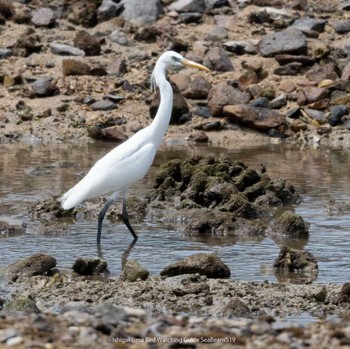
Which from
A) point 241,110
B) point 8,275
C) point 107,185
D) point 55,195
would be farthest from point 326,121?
point 8,275

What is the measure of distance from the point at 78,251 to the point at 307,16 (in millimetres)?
15439

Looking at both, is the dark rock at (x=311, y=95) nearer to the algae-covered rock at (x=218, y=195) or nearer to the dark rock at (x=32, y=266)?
the algae-covered rock at (x=218, y=195)

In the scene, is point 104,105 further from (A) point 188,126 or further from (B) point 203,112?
(B) point 203,112

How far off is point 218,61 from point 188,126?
245 cm

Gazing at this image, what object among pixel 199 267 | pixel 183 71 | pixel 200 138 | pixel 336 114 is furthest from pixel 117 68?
pixel 199 267

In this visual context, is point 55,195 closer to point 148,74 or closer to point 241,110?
point 241,110

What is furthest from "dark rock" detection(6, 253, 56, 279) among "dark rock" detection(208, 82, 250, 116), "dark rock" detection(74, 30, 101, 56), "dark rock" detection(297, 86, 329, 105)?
"dark rock" detection(74, 30, 101, 56)

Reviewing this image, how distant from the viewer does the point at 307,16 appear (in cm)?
2616

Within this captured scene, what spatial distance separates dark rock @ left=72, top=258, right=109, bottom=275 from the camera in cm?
1070

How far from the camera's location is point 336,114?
21453mm

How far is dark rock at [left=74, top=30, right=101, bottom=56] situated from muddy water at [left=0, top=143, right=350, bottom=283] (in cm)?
448

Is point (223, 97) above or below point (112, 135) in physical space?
above

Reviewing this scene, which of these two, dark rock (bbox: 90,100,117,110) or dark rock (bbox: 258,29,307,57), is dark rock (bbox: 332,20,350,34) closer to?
dark rock (bbox: 258,29,307,57)

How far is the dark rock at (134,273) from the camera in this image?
1025cm
